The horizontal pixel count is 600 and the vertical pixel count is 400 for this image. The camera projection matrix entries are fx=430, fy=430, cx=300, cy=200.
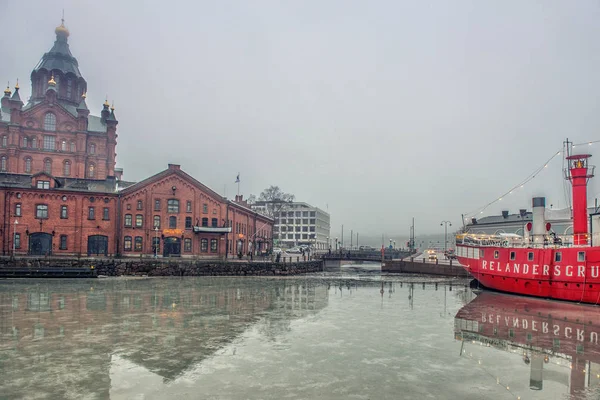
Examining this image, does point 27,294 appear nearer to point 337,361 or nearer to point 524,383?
point 337,361

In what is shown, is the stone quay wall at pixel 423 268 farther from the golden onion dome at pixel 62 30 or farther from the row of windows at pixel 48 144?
the golden onion dome at pixel 62 30

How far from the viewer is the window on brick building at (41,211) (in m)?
53.3

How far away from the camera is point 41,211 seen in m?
53.5

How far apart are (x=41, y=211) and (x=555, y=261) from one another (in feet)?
182

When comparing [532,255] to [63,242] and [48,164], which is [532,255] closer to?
[63,242]

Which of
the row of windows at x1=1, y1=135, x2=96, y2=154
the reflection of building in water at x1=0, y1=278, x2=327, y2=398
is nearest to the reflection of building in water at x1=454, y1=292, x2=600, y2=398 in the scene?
the reflection of building in water at x1=0, y1=278, x2=327, y2=398

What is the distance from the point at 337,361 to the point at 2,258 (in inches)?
1811

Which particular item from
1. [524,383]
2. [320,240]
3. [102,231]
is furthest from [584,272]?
[320,240]

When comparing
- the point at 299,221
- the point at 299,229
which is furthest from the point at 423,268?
the point at 299,229

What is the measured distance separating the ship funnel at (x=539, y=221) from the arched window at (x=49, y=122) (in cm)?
6914

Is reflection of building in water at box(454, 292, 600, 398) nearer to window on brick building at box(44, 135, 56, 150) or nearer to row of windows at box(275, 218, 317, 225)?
window on brick building at box(44, 135, 56, 150)

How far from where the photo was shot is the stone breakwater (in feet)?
151

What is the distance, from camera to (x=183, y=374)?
12.3 m

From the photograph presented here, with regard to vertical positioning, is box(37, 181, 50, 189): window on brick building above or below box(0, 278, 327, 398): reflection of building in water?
above
